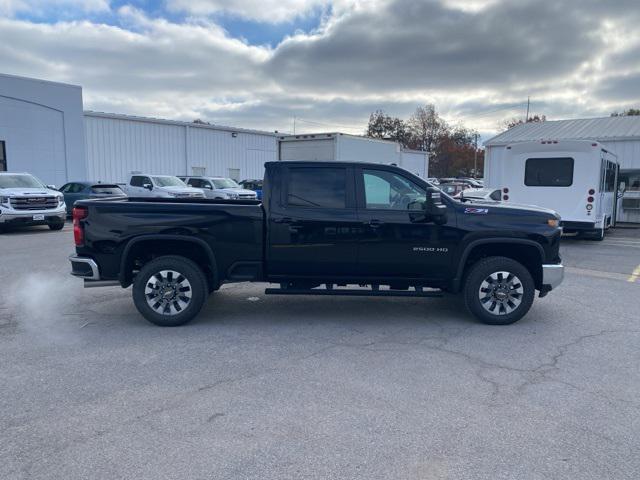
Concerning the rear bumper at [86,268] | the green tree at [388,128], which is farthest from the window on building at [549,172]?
the green tree at [388,128]

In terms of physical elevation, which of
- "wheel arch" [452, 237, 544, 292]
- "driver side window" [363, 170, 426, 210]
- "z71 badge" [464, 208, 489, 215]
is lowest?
"wheel arch" [452, 237, 544, 292]

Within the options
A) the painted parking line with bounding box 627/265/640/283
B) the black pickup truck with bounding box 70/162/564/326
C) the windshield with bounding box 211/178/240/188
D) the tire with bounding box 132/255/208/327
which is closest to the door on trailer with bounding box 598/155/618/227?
the painted parking line with bounding box 627/265/640/283

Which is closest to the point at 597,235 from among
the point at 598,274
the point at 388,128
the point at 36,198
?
the point at 598,274

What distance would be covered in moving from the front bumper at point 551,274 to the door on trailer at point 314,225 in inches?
90.5

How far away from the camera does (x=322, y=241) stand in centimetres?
605

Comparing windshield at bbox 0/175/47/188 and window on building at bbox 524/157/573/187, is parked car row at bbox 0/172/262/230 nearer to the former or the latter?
windshield at bbox 0/175/47/188

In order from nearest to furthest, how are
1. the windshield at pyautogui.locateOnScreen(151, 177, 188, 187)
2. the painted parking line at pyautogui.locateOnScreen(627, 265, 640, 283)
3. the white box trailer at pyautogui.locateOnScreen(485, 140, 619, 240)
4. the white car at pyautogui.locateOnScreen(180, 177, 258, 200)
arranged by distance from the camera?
1. the painted parking line at pyautogui.locateOnScreen(627, 265, 640, 283)
2. the white box trailer at pyautogui.locateOnScreen(485, 140, 619, 240)
3. the windshield at pyautogui.locateOnScreen(151, 177, 188, 187)
4. the white car at pyautogui.locateOnScreen(180, 177, 258, 200)

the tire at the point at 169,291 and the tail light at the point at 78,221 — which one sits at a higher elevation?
the tail light at the point at 78,221

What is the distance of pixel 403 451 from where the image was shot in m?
3.35

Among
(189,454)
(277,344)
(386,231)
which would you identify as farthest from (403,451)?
(386,231)

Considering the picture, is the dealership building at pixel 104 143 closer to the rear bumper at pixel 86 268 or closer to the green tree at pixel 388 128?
the rear bumper at pixel 86 268

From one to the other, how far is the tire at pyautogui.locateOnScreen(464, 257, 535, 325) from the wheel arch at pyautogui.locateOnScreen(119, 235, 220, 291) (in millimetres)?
3088

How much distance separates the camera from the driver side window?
20.0 feet

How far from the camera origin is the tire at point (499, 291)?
6102 mm
